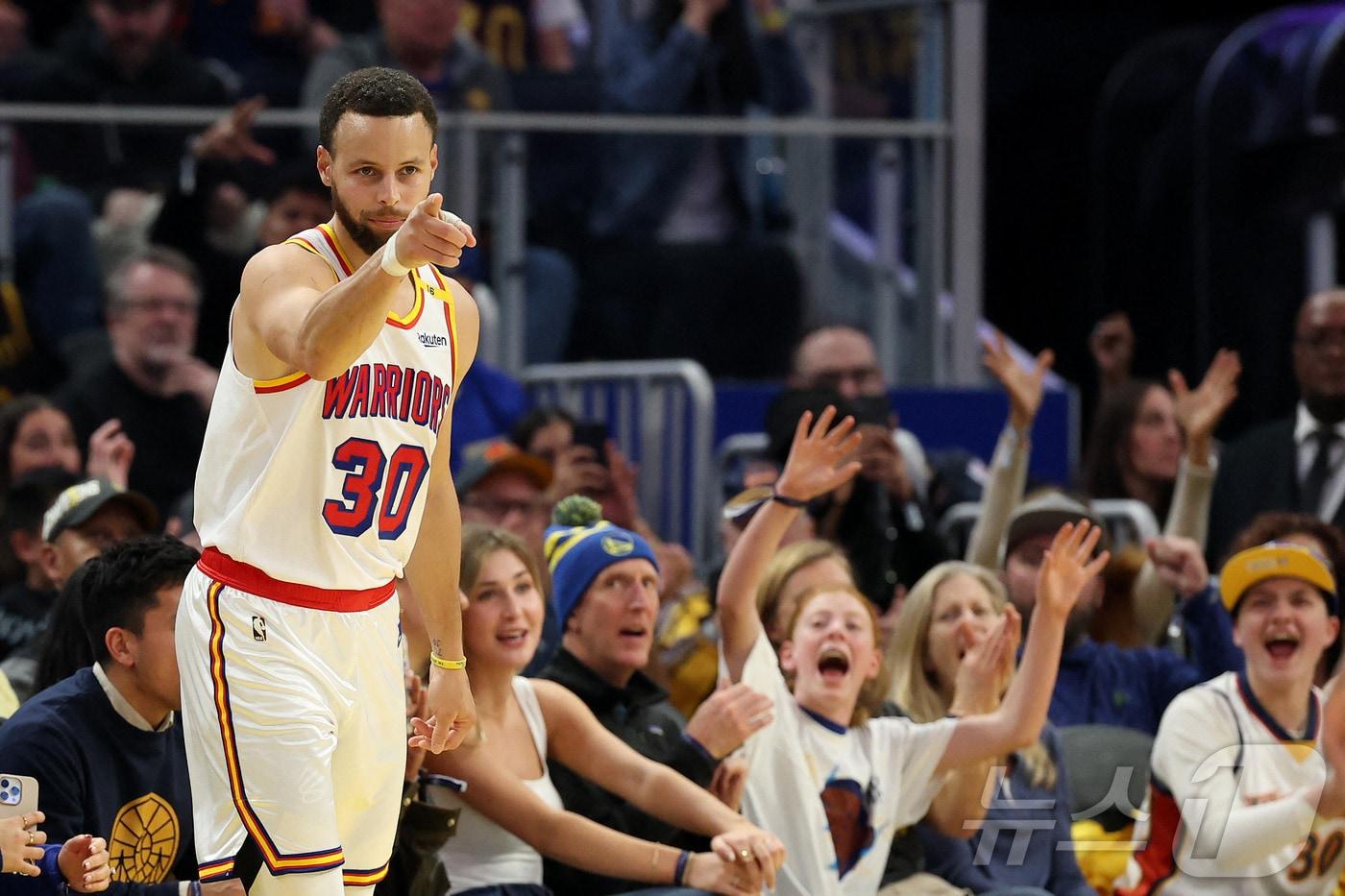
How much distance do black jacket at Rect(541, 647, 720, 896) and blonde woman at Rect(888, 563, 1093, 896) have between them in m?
0.76

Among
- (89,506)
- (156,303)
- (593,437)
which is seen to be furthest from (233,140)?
(89,506)

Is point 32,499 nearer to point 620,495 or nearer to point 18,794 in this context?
point 620,495

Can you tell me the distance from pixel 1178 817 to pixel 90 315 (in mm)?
4669

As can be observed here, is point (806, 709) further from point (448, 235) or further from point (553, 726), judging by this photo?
point (448, 235)

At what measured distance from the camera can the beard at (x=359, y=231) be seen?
374 cm

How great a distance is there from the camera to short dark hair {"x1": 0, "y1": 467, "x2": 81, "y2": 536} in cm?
651

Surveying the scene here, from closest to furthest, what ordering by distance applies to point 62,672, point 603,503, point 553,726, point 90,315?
point 62,672, point 553,726, point 603,503, point 90,315

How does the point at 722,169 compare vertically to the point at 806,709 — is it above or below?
above

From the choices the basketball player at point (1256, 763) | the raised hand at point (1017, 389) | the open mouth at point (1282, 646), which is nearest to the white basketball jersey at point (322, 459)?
the basketball player at point (1256, 763)

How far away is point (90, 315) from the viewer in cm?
825

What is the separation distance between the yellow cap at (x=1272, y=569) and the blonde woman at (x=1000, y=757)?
643 millimetres

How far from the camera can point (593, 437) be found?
764cm

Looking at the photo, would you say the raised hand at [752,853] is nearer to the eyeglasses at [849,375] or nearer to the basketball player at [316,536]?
the basketball player at [316,536]

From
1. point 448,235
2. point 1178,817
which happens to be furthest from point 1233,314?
point 448,235
